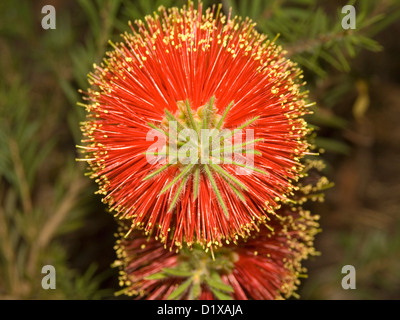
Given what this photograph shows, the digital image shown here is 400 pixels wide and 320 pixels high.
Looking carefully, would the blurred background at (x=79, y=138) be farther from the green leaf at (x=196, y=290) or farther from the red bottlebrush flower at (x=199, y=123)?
the green leaf at (x=196, y=290)

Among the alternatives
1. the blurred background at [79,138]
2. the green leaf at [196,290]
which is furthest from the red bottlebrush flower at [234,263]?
the blurred background at [79,138]

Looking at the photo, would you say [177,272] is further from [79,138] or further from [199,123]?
[79,138]

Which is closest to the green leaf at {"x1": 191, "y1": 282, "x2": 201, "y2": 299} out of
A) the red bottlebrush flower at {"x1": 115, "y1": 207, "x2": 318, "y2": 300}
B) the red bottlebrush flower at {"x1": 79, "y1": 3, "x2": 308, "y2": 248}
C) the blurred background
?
the red bottlebrush flower at {"x1": 115, "y1": 207, "x2": 318, "y2": 300}

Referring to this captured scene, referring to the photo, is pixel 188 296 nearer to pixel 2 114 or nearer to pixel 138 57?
pixel 138 57
